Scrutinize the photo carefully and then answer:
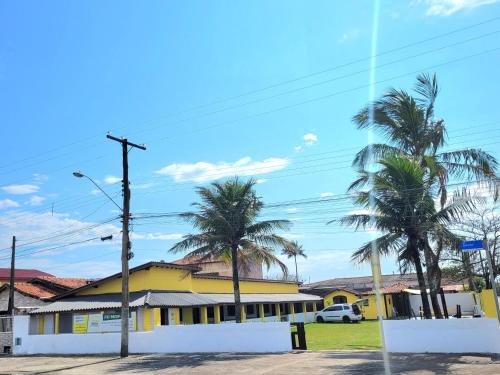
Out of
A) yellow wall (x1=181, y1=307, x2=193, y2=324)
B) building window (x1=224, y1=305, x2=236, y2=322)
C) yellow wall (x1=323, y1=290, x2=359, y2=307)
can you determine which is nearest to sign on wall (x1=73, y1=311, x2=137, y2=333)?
yellow wall (x1=181, y1=307, x2=193, y2=324)

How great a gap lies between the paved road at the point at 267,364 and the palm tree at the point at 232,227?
18.1 feet

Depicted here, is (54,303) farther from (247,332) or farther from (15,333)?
(247,332)

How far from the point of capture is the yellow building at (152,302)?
27.2m

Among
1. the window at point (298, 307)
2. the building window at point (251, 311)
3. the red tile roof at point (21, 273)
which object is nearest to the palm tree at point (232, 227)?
the building window at point (251, 311)

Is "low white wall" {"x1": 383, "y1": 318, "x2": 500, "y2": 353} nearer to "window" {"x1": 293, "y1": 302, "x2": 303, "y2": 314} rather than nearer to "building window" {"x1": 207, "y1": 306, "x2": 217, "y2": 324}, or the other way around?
"building window" {"x1": 207, "y1": 306, "x2": 217, "y2": 324}

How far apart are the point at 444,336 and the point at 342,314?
27.8m

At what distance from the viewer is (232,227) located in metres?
24.4

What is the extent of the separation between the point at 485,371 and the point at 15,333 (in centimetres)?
2418

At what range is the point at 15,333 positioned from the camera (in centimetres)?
2794

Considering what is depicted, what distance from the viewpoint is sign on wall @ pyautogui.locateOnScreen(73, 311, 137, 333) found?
27.0 metres

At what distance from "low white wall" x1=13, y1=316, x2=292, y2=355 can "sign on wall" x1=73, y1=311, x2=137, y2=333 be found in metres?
1.80

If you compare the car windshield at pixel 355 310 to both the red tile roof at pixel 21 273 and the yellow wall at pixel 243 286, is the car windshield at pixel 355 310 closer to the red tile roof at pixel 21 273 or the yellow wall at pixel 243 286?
the yellow wall at pixel 243 286

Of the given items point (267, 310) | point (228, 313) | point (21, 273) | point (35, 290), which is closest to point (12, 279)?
point (35, 290)

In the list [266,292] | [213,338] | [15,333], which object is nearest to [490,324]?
[213,338]
